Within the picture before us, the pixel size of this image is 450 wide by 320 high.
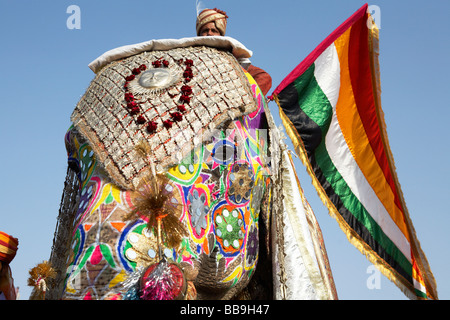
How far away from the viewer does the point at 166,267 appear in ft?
11.9

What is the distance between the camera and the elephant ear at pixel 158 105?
436 cm

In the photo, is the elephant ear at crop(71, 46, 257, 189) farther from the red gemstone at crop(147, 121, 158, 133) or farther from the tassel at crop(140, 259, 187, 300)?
the tassel at crop(140, 259, 187, 300)

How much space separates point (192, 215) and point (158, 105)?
752 mm

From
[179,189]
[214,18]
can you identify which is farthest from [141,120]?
[214,18]


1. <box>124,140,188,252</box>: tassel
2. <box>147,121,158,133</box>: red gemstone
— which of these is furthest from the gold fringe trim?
<box>124,140,188,252</box>: tassel

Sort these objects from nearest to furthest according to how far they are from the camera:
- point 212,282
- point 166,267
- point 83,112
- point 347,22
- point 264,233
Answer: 1. point 166,267
2. point 212,282
3. point 83,112
4. point 264,233
5. point 347,22

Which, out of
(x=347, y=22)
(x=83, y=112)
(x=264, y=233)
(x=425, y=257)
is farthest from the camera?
(x=347, y=22)

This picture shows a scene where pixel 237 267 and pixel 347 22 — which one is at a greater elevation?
pixel 347 22

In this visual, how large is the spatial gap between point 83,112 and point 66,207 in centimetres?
65

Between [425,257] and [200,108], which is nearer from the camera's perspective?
[200,108]

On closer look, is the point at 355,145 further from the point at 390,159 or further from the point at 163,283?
the point at 163,283
